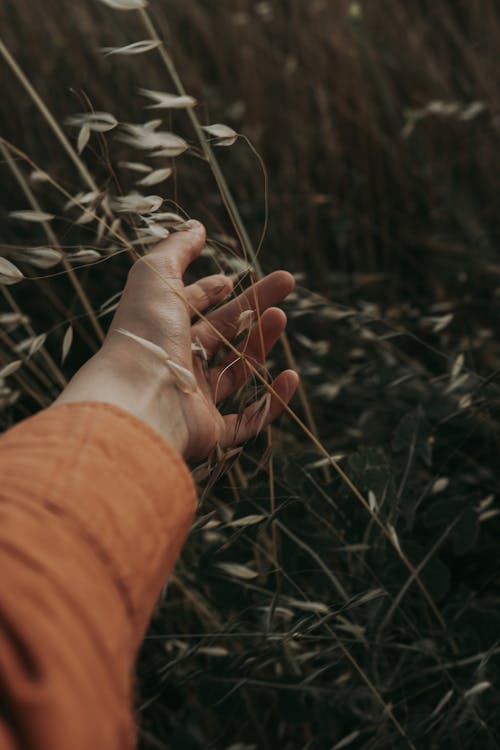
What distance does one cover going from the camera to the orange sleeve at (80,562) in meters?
0.41

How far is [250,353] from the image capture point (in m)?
0.97

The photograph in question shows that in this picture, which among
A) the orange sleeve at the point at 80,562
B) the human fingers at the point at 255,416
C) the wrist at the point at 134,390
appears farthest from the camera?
the human fingers at the point at 255,416

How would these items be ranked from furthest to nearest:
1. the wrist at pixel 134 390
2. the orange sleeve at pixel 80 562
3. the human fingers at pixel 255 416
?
the human fingers at pixel 255 416, the wrist at pixel 134 390, the orange sleeve at pixel 80 562

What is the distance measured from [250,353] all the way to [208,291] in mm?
115

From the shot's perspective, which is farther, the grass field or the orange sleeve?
the grass field

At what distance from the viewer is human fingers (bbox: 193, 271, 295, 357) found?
90cm

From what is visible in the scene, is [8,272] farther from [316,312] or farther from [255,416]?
[316,312]

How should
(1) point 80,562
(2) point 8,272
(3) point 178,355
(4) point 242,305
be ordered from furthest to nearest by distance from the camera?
(4) point 242,305
(3) point 178,355
(2) point 8,272
(1) point 80,562

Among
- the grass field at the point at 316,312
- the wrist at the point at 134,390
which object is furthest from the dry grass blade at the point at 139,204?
the wrist at the point at 134,390

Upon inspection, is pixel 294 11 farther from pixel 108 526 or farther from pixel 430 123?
pixel 108 526

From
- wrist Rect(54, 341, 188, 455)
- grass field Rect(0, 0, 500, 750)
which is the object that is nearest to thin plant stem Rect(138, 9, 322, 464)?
grass field Rect(0, 0, 500, 750)

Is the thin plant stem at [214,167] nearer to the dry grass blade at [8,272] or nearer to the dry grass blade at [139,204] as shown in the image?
the dry grass blade at [139,204]

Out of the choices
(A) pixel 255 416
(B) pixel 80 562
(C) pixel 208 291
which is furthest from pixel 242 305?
(B) pixel 80 562

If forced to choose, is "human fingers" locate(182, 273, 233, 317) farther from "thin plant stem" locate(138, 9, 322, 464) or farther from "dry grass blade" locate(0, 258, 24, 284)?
"dry grass blade" locate(0, 258, 24, 284)
